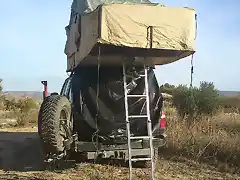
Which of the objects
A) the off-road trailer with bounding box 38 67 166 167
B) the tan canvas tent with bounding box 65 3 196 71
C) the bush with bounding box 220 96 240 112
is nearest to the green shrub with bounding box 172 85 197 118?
the bush with bounding box 220 96 240 112

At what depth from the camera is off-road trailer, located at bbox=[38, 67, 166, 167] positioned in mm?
8477

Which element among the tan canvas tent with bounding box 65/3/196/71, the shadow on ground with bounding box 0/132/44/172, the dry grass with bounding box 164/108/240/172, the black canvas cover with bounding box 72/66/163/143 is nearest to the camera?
the tan canvas tent with bounding box 65/3/196/71

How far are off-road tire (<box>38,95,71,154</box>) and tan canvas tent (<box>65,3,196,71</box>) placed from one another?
44.4 inches

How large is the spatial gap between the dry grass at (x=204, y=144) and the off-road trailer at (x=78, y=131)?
2.00 m

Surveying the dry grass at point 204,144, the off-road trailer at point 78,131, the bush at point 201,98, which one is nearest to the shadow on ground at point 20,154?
the off-road trailer at point 78,131

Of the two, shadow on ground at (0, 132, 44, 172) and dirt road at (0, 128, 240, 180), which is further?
shadow on ground at (0, 132, 44, 172)

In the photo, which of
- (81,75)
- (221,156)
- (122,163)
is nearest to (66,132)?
(81,75)

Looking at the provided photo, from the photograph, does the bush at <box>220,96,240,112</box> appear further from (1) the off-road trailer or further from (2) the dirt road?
(1) the off-road trailer

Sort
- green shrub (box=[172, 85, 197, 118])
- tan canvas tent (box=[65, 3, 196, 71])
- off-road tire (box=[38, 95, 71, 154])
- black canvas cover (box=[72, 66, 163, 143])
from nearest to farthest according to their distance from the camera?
tan canvas tent (box=[65, 3, 196, 71])
off-road tire (box=[38, 95, 71, 154])
black canvas cover (box=[72, 66, 163, 143])
green shrub (box=[172, 85, 197, 118])

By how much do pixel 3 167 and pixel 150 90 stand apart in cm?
392

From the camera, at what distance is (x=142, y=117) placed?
30.3 ft

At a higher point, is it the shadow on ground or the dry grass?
the dry grass

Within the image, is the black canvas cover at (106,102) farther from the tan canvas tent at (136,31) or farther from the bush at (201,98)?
the bush at (201,98)

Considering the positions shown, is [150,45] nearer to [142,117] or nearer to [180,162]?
[142,117]
